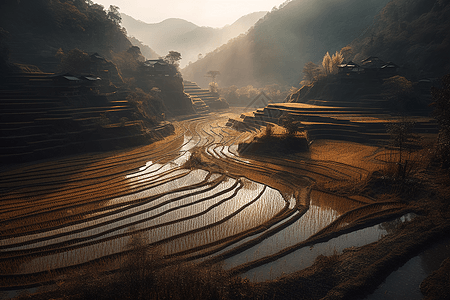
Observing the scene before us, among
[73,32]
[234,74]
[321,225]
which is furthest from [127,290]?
[234,74]

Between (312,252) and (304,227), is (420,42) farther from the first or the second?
(312,252)

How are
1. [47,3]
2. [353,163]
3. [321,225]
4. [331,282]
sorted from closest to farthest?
[331,282] → [321,225] → [353,163] → [47,3]

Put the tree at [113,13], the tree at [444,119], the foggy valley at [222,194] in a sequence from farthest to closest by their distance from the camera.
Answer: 1. the tree at [113,13]
2. the tree at [444,119]
3. the foggy valley at [222,194]

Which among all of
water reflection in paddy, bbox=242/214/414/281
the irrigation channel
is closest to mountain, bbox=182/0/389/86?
the irrigation channel

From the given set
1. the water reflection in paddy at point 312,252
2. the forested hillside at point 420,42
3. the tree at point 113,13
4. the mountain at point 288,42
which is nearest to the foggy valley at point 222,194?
the water reflection in paddy at point 312,252

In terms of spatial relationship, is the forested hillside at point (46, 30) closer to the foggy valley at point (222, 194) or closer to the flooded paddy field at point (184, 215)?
the foggy valley at point (222, 194)

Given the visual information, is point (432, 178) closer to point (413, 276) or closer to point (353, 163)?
point (353, 163)

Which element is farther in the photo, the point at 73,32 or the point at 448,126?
the point at 73,32
